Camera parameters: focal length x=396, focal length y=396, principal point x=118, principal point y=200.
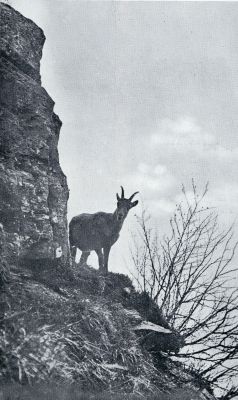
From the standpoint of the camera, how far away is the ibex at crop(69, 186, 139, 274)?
1262cm

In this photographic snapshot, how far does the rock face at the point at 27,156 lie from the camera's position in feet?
24.9

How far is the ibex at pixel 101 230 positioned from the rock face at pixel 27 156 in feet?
12.7

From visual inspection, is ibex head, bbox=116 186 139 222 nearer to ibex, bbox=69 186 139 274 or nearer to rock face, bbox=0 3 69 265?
ibex, bbox=69 186 139 274

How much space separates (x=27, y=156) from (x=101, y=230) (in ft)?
17.2

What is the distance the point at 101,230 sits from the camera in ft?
42.3

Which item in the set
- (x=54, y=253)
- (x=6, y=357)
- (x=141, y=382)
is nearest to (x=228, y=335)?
(x=141, y=382)

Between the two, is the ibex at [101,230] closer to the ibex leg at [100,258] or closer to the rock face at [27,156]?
the ibex leg at [100,258]

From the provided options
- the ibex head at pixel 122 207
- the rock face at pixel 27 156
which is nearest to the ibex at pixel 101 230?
the ibex head at pixel 122 207

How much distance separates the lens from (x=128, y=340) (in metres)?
7.11

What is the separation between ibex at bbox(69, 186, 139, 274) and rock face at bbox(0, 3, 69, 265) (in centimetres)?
387

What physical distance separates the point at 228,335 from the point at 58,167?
18.0ft

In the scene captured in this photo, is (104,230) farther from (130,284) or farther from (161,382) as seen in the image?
(161,382)

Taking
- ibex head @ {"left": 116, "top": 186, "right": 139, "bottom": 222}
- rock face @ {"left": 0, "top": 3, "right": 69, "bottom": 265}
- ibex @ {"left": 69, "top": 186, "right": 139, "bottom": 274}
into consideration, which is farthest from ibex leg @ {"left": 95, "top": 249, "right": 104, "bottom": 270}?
rock face @ {"left": 0, "top": 3, "right": 69, "bottom": 265}

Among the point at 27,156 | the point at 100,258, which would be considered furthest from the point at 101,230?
the point at 27,156
